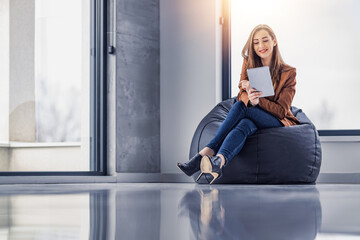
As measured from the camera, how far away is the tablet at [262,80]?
3227 millimetres

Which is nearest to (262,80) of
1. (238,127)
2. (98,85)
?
(238,127)

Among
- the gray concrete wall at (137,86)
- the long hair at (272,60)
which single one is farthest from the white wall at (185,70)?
the long hair at (272,60)

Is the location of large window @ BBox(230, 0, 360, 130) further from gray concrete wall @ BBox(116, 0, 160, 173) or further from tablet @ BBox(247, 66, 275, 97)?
tablet @ BBox(247, 66, 275, 97)

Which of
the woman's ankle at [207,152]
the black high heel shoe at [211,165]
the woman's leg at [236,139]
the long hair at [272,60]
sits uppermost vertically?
the long hair at [272,60]

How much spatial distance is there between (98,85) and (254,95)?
1608 mm

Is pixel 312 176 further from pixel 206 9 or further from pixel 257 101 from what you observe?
pixel 206 9

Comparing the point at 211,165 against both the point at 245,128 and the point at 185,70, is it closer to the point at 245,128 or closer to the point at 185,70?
the point at 245,128

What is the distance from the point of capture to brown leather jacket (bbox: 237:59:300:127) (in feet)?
11.1

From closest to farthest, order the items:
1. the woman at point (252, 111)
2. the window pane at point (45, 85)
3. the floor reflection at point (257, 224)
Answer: the floor reflection at point (257, 224) < the woman at point (252, 111) < the window pane at point (45, 85)

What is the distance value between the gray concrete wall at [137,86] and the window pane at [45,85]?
282 mm

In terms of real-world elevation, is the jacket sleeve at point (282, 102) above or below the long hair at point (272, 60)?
below

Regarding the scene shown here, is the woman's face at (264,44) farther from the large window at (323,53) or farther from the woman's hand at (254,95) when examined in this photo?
the large window at (323,53)

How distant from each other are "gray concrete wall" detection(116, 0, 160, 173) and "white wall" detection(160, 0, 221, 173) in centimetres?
7

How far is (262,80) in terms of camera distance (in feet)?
10.7
